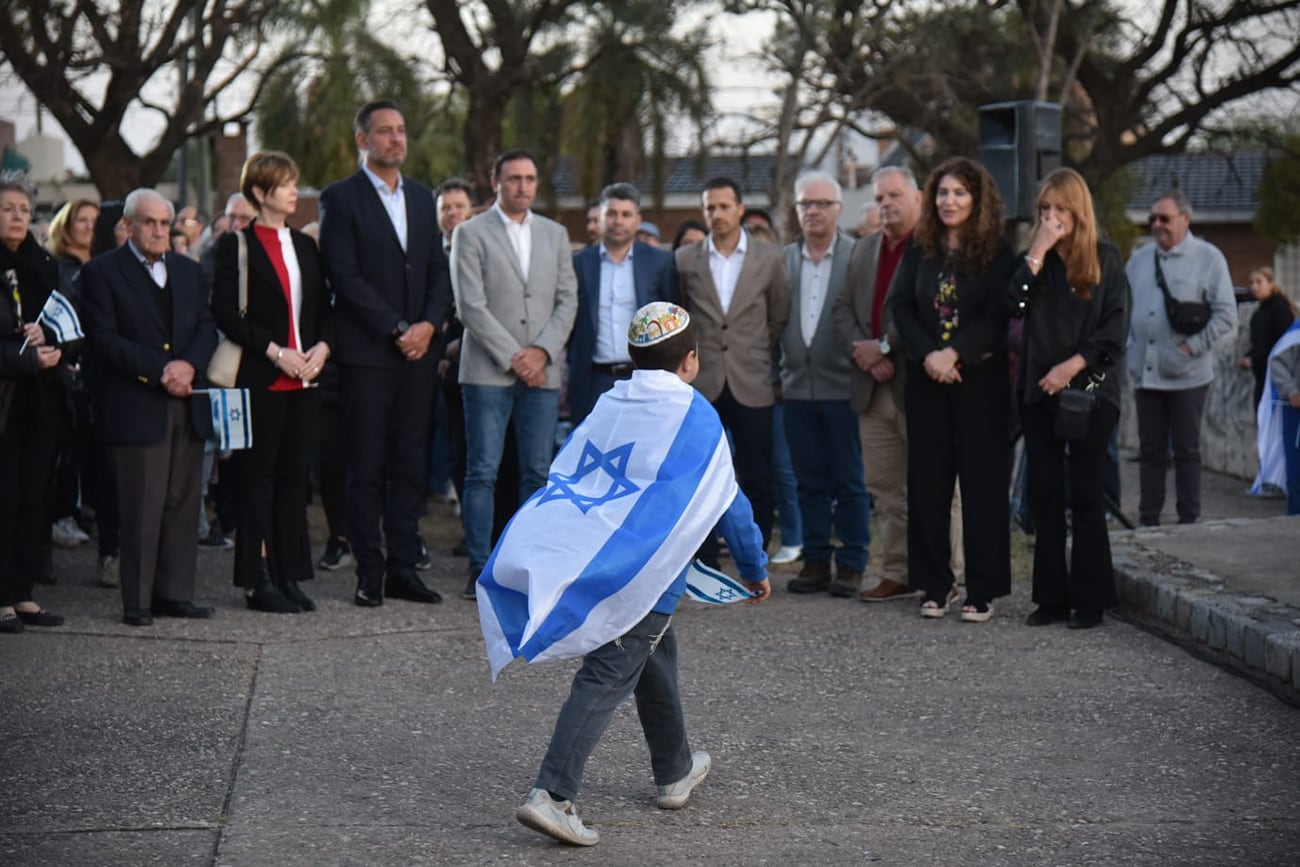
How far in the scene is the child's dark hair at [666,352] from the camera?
5.42m

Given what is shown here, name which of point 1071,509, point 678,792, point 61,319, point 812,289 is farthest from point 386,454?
point 678,792

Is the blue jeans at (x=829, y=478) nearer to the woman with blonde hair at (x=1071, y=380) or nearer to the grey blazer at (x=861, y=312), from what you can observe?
the grey blazer at (x=861, y=312)

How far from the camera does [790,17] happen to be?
25188 millimetres

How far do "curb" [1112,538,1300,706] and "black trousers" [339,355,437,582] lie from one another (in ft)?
12.1

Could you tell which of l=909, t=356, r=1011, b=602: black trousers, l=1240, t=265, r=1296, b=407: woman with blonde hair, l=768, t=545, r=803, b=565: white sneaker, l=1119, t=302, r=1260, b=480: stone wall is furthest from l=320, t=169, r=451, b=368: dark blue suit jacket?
l=1119, t=302, r=1260, b=480: stone wall

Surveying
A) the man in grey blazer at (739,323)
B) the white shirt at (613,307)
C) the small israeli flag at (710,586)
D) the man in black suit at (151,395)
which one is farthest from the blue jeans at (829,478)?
the small israeli flag at (710,586)

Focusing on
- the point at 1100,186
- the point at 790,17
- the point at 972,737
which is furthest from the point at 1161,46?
the point at 972,737

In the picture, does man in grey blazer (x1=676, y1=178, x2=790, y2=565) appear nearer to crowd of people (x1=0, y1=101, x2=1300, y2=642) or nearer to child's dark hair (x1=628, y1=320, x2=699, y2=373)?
crowd of people (x1=0, y1=101, x2=1300, y2=642)

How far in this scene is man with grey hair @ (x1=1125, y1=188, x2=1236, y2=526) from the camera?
11.7 m

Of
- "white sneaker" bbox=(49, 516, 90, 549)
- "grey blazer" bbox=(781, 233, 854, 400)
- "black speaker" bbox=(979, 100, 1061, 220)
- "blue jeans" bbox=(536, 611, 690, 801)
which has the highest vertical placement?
"black speaker" bbox=(979, 100, 1061, 220)

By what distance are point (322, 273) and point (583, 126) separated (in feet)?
56.2

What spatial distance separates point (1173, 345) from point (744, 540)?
717 centimetres

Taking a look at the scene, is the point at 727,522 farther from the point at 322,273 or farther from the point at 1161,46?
the point at 1161,46

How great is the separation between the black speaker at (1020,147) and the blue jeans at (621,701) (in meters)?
7.79
